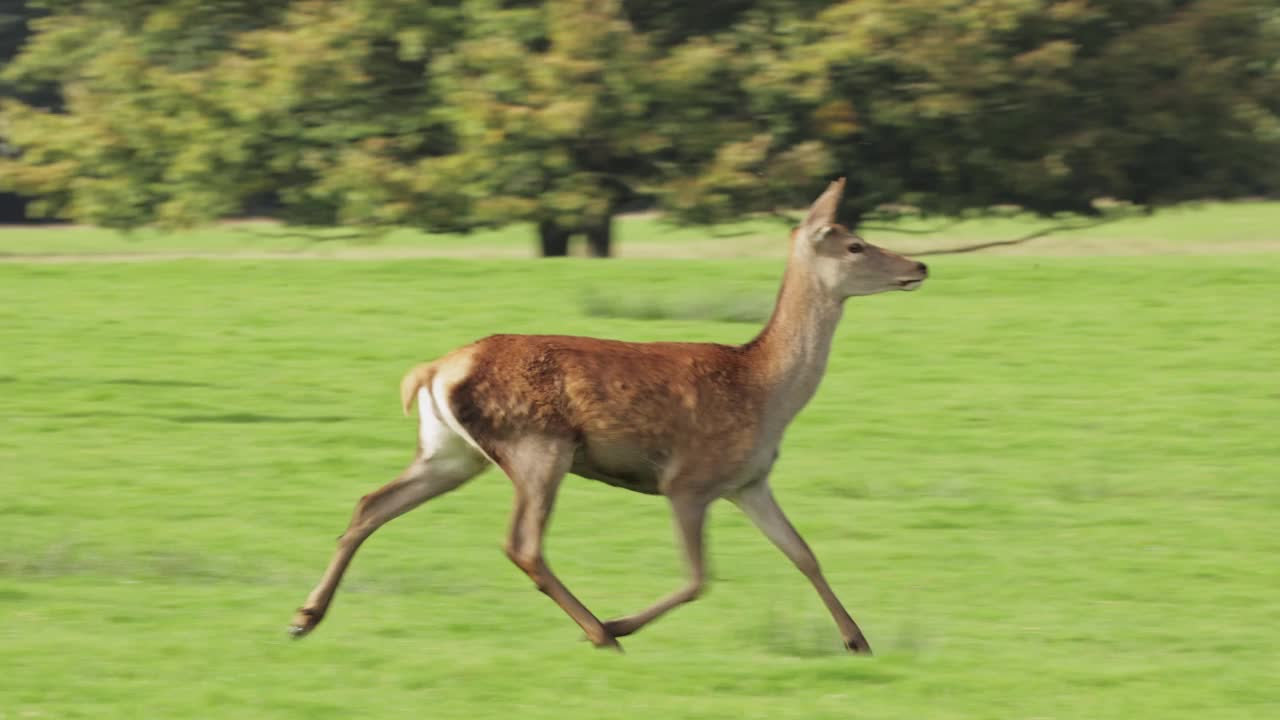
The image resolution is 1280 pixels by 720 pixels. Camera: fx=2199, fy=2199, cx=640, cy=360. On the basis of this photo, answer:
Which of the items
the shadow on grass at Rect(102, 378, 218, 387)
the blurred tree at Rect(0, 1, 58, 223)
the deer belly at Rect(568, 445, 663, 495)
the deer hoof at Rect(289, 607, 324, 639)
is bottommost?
the blurred tree at Rect(0, 1, 58, 223)

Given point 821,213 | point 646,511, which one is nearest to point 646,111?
point 646,511

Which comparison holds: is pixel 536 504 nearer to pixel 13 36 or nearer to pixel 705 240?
pixel 705 240

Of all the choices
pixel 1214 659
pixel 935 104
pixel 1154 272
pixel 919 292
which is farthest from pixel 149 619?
pixel 935 104

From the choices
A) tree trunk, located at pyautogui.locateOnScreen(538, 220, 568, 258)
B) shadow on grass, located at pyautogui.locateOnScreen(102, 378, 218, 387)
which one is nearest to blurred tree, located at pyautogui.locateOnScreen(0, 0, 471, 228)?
tree trunk, located at pyautogui.locateOnScreen(538, 220, 568, 258)

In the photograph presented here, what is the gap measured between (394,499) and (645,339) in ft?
26.7

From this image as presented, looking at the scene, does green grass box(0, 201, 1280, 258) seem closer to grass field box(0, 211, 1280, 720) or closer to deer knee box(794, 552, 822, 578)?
grass field box(0, 211, 1280, 720)

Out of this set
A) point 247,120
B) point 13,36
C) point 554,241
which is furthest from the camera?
point 13,36

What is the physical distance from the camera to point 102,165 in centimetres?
2566

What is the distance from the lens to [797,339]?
7.48 metres

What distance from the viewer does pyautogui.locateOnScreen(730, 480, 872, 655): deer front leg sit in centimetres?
714

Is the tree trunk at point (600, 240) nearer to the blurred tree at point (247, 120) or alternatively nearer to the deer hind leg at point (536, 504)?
the blurred tree at point (247, 120)

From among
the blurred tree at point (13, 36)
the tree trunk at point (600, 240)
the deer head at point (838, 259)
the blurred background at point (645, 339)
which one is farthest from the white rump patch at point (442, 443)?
the blurred tree at point (13, 36)

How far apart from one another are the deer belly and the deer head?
3.04 ft

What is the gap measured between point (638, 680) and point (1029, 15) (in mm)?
17856
